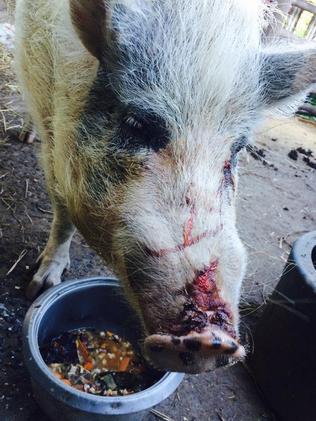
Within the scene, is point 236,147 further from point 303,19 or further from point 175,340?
point 303,19

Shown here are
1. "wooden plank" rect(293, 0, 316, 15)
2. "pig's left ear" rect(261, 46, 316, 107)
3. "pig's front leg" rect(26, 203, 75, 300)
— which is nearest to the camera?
"pig's left ear" rect(261, 46, 316, 107)

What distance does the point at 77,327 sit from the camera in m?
2.53

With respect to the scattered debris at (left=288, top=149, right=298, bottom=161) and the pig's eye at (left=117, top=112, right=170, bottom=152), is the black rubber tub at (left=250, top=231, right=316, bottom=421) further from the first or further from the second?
the scattered debris at (left=288, top=149, right=298, bottom=161)

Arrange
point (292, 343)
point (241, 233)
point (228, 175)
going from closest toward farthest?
point (228, 175), point (292, 343), point (241, 233)

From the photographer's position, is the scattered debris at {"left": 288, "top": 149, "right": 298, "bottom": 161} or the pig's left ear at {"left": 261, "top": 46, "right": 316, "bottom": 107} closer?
the pig's left ear at {"left": 261, "top": 46, "right": 316, "bottom": 107}

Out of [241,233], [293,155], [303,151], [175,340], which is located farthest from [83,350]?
[303,151]

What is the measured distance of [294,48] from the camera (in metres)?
2.12

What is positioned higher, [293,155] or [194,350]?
[194,350]

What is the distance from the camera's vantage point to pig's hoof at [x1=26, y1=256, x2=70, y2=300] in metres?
2.66

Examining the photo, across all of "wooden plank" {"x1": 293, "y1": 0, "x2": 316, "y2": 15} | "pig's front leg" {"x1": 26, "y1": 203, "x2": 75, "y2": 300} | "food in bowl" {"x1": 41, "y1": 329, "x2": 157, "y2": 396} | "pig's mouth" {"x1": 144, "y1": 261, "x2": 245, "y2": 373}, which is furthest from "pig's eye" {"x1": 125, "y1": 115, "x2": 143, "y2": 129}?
"wooden plank" {"x1": 293, "y1": 0, "x2": 316, "y2": 15}

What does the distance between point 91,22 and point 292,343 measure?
5.41 ft

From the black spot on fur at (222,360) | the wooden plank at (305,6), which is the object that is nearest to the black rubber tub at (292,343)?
the black spot on fur at (222,360)

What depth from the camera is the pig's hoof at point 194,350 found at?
139cm

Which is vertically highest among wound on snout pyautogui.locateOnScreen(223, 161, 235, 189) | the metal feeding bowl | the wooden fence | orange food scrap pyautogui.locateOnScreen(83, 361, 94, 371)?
wound on snout pyautogui.locateOnScreen(223, 161, 235, 189)
